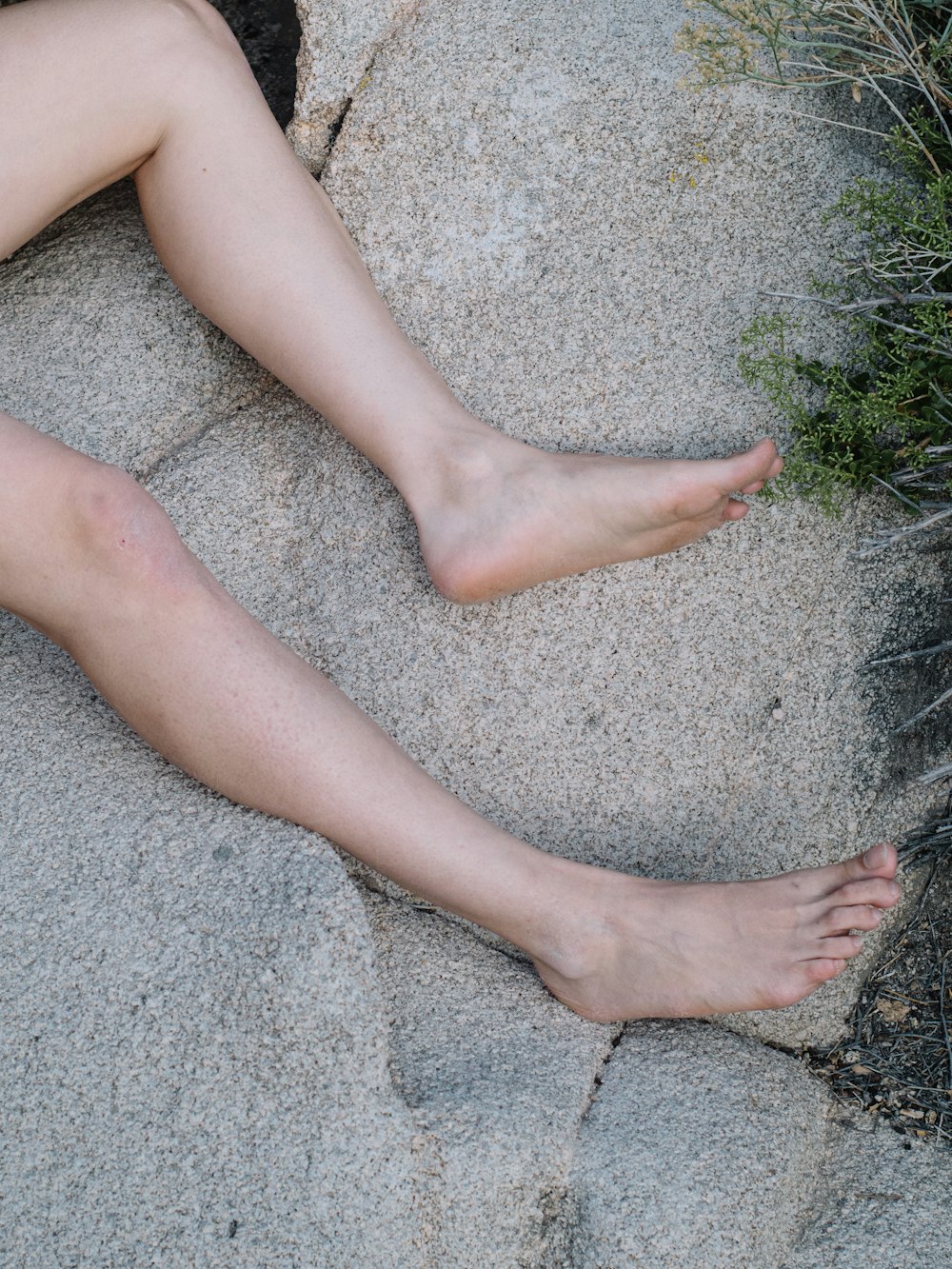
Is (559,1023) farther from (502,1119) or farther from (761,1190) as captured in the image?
(761,1190)

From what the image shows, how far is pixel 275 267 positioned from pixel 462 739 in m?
0.67

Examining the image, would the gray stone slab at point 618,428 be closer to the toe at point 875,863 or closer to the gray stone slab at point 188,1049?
the toe at point 875,863

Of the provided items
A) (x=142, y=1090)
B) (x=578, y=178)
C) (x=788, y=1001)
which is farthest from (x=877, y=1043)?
(x=578, y=178)

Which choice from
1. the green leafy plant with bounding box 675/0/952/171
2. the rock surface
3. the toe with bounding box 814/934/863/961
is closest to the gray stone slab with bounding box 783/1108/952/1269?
the rock surface

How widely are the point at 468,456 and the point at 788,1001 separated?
30.5 inches

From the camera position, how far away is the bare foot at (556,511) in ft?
4.90

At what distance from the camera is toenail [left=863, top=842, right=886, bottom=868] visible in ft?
4.53

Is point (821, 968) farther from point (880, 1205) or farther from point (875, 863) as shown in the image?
point (880, 1205)

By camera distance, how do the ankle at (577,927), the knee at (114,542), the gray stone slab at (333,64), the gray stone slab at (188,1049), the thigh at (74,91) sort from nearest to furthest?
the gray stone slab at (188,1049) → the knee at (114,542) → the ankle at (577,927) → the thigh at (74,91) → the gray stone slab at (333,64)

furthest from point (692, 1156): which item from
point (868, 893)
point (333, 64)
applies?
point (333, 64)

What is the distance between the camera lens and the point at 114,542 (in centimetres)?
131

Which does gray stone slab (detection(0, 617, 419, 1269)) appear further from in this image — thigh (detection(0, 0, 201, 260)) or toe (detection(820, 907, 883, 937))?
thigh (detection(0, 0, 201, 260))

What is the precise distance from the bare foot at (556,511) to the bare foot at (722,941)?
0.41 meters

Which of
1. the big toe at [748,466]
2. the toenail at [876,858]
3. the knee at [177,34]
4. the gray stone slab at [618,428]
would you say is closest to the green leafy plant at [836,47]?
the gray stone slab at [618,428]
